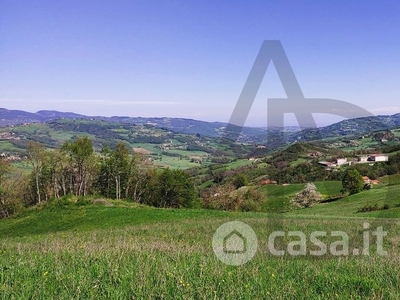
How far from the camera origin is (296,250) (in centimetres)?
943

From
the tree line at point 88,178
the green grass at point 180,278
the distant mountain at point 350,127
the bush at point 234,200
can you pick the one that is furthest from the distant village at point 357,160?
the green grass at point 180,278

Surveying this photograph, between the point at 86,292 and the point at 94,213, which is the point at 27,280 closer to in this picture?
the point at 86,292

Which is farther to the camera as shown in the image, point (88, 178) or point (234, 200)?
point (234, 200)

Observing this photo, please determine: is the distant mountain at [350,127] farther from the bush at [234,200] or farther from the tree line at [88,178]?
the tree line at [88,178]

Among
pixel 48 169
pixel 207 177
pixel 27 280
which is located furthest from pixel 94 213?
pixel 207 177

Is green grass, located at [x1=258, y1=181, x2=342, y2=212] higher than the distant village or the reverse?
the reverse

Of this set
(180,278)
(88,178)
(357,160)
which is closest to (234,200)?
(88,178)

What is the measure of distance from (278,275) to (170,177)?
53.8 metres

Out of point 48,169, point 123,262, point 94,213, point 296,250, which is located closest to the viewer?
point 123,262

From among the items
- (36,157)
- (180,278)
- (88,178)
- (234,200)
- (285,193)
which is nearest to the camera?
(180,278)

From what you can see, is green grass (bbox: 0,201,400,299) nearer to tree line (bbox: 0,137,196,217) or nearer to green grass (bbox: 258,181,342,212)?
tree line (bbox: 0,137,196,217)

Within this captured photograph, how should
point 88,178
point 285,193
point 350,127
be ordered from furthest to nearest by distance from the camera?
point 285,193 < point 350,127 < point 88,178

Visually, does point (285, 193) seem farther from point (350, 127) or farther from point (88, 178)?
point (88, 178)

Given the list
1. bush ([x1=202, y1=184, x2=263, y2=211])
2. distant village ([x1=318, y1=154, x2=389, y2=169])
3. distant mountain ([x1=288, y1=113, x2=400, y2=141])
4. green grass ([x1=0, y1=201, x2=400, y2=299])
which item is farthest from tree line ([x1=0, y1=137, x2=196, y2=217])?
distant village ([x1=318, y1=154, x2=389, y2=169])
